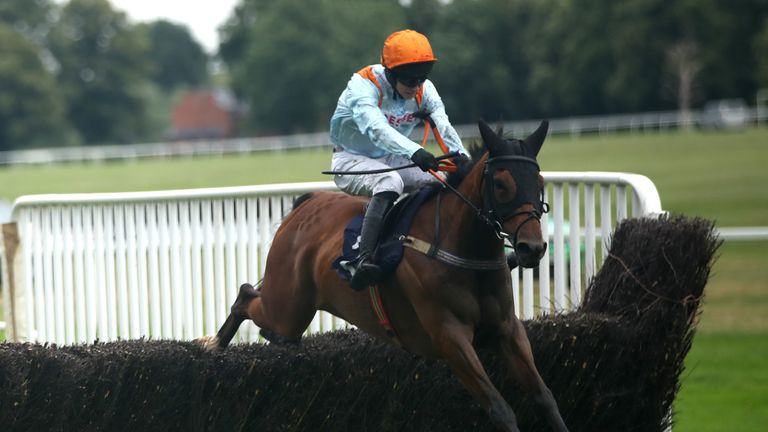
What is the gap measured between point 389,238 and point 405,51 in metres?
0.86

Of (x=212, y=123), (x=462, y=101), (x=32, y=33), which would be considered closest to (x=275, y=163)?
(x=462, y=101)

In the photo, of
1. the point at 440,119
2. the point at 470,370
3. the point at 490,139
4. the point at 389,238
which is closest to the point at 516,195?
the point at 490,139

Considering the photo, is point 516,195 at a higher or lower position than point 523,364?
higher

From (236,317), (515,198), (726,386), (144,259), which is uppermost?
(515,198)

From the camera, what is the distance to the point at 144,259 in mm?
8883

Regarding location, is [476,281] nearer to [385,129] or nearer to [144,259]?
[385,129]

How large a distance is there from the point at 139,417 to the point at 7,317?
4.06m

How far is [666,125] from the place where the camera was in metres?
56.4

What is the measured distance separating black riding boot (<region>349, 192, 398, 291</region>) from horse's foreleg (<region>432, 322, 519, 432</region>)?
17.6 inches

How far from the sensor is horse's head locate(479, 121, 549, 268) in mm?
5332

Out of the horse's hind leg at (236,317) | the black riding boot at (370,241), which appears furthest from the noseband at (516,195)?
the horse's hind leg at (236,317)

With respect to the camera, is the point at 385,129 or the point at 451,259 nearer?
the point at 451,259

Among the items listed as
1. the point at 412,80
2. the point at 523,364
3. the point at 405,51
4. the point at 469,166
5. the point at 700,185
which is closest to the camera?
the point at 523,364

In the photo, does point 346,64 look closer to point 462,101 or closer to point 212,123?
point 462,101
